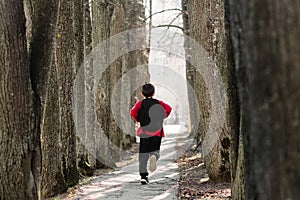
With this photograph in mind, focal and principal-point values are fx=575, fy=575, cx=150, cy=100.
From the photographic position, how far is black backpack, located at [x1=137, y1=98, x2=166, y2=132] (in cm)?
1202

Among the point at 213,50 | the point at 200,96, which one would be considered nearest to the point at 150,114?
the point at 200,96

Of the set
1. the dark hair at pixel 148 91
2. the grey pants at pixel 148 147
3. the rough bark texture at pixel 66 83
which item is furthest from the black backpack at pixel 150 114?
the rough bark texture at pixel 66 83

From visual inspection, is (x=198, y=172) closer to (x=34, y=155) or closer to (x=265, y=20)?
(x=34, y=155)

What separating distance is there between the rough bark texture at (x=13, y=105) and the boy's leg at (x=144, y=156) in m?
5.86

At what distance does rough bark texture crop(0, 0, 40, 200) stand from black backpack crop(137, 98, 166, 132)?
19.7ft

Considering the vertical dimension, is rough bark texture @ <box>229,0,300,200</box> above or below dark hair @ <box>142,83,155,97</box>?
below

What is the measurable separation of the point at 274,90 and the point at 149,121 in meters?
9.42

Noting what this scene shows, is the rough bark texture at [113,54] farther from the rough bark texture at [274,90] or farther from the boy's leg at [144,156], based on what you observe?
the rough bark texture at [274,90]

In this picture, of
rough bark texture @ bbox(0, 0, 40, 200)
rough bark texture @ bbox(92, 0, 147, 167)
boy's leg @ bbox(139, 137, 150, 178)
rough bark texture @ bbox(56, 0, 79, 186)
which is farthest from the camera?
rough bark texture @ bbox(92, 0, 147, 167)

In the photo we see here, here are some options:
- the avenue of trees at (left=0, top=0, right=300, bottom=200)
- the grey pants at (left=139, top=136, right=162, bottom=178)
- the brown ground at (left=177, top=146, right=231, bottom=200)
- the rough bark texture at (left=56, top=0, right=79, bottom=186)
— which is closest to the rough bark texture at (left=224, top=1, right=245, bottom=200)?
the avenue of trees at (left=0, top=0, right=300, bottom=200)

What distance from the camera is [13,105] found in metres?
6.05

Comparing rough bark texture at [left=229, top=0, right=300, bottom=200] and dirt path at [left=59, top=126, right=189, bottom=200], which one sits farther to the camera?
dirt path at [left=59, top=126, right=189, bottom=200]

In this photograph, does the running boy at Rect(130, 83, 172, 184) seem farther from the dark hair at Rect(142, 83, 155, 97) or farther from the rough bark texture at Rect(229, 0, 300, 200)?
the rough bark texture at Rect(229, 0, 300, 200)

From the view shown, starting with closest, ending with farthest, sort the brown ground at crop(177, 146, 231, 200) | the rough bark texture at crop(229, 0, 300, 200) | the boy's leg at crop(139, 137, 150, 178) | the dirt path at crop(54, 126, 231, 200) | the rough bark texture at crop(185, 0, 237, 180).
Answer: the rough bark texture at crop(229, 0, 300, 200)
the brown ground at crop(177, 146, 231, 200)
the dirt path at crop(54, 126, 231, 200)
the rough bark texture at crop(185, 0, 237, 180)
the boy's leg at crop(139, 137, 150, 178)
